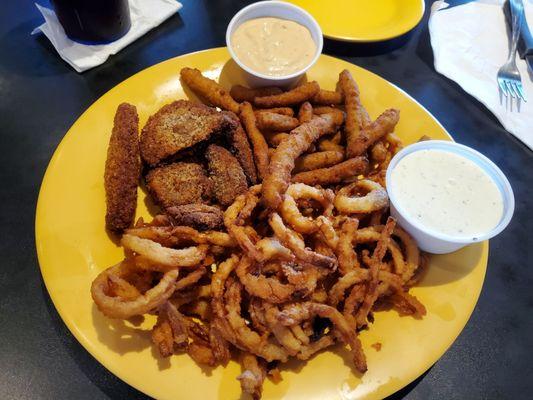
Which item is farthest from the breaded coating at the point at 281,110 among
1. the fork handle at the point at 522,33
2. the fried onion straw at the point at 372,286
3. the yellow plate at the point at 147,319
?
the fork handle at the point at 522,33

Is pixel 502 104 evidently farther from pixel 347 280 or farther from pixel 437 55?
pixel 347 280

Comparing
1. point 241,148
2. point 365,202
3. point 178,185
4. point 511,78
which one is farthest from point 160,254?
point 511,78

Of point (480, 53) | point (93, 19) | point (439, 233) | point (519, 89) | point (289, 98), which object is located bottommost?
point (519, 89)

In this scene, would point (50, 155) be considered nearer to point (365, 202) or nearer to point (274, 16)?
point (274, 16)

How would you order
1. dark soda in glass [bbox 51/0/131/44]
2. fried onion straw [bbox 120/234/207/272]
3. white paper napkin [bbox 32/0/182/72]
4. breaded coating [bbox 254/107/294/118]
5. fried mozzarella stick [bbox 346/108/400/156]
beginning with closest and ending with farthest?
1. fried onion straw [bbox 120/234/207/272]
2. fried mozzarella stick [bbox 346/108/400/156]
3. breaded coating [bbox 254/107/294/118]
4. dark soda in glass [bbox 51/0/131/44]
5. white paper napkin [bbox 32/0/182/72]

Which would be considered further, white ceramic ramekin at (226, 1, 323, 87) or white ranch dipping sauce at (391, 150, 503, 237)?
white ceramic ramekin at (226, 1, 323, 87)

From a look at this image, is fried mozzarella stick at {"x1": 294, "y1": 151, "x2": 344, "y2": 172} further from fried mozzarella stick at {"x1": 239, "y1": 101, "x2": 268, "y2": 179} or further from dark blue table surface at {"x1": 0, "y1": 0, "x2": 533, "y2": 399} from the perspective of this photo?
dark blue table surface at {"x1": 0, "y1": 0, "x2": 533, "y2": 399}

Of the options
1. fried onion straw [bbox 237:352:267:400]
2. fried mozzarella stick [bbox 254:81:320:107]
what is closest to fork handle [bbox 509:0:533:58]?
fried mozzarella stick [bbox 254:81:320:107]
